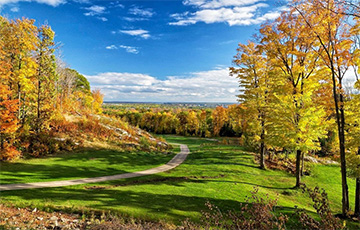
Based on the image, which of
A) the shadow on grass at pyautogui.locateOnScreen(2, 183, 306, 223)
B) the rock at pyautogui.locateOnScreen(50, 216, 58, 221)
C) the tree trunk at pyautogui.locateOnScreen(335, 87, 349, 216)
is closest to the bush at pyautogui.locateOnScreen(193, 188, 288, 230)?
the shadow on grass at pyautogui.locateOnScreen(2, 183, 306, 223)

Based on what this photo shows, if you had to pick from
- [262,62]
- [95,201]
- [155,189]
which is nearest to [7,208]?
[95,201]

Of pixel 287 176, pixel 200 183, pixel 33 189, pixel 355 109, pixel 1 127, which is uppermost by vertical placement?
pixel 355 109

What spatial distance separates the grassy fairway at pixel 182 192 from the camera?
388 inches

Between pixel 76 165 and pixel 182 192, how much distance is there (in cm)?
980

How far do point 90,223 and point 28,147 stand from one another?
15320 mm

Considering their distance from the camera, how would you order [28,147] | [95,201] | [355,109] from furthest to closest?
[28,147]
[355,109]
[95,201]

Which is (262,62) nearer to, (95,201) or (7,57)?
(95,201)

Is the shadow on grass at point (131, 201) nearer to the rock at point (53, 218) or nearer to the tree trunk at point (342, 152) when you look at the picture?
the rock at point (53, 218)

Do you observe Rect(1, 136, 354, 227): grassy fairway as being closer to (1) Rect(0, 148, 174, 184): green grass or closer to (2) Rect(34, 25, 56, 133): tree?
(1) Rect(0, 148, 174, 184): green grass

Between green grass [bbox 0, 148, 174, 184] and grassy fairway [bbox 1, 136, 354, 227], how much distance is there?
1.31ft

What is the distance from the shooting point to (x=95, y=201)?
10383 millimetres

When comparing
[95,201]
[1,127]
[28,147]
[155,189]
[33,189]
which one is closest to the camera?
[95,201]

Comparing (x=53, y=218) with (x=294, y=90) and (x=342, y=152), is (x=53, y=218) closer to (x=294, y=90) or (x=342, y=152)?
(x=342, y=152)

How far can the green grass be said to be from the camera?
1352 cm
